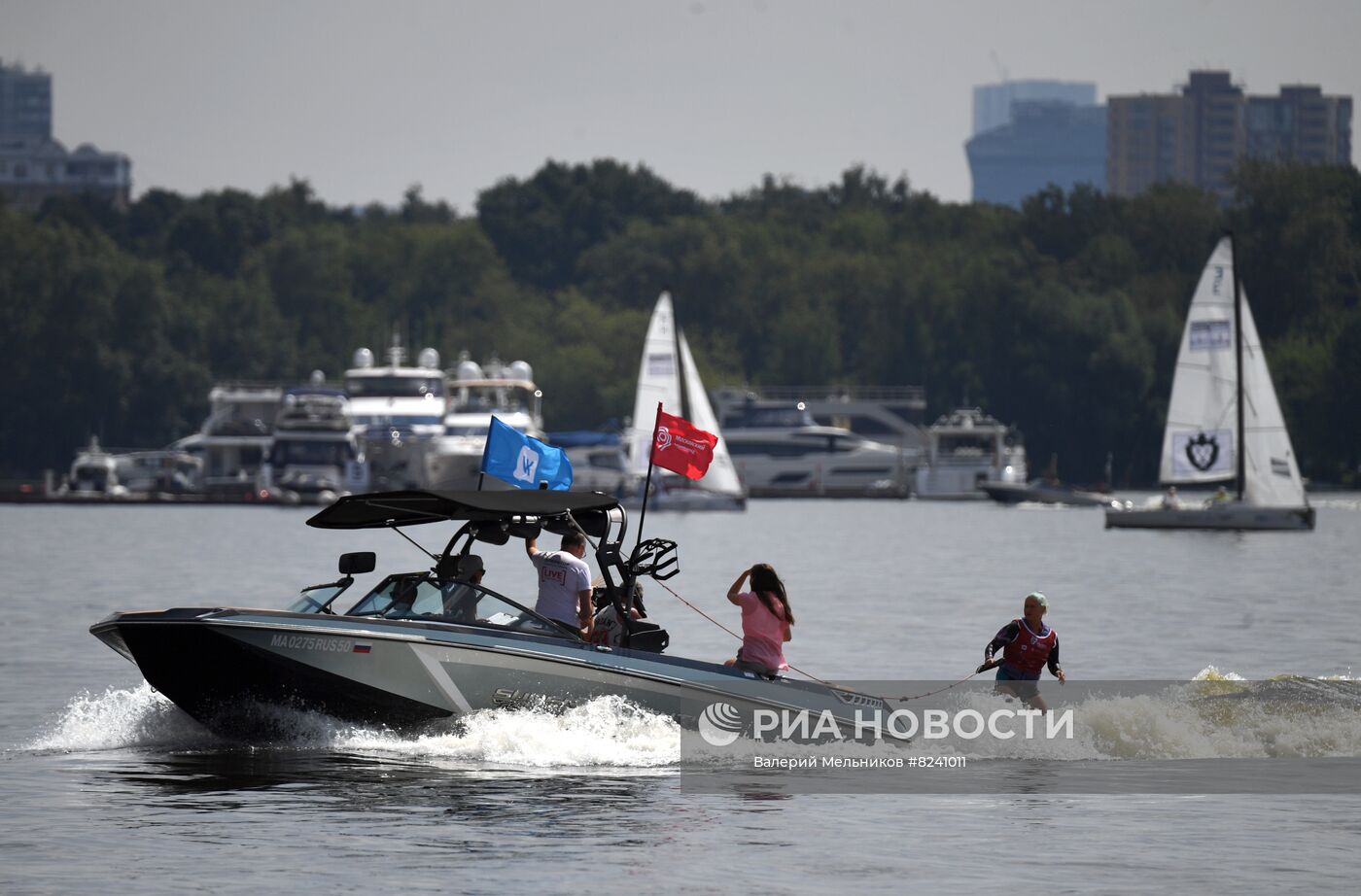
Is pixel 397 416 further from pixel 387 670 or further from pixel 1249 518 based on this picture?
pixel 387 670

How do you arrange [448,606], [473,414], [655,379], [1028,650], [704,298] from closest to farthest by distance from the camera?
[448,606], [1028,650], [655,379], [473,414], [704,298]

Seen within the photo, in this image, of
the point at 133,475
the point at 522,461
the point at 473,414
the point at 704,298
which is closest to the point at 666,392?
the point at 473,414

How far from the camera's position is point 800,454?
474 feet

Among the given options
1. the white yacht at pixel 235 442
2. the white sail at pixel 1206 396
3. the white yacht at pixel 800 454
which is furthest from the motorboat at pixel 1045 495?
the white sail at pixel 1206 396

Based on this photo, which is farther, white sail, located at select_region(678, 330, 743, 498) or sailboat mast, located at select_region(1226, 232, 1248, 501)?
white sail, located at select_region(678, 330, 743, 498)

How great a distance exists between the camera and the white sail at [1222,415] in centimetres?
7662

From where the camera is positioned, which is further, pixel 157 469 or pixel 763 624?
pixel 157 469

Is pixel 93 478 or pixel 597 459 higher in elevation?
pixel 597 459

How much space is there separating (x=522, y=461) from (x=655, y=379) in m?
70.4

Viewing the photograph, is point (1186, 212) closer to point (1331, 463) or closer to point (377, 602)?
point (1331, 463)

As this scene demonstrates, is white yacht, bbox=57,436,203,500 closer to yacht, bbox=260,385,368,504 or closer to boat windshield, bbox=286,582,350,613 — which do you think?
yacht, bbox=260,385,368,504

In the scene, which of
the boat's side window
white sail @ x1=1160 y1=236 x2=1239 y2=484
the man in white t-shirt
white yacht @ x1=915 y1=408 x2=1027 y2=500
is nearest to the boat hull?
the boat's side window

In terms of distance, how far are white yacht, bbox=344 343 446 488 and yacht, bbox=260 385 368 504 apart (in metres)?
1.16

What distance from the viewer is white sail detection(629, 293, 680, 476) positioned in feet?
301
